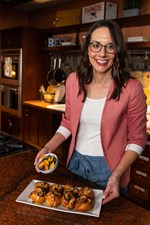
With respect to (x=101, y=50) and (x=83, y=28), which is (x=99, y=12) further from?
(x=101, y=50)

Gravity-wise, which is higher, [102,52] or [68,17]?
[68,17]

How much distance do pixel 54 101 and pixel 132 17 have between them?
1.60 metres

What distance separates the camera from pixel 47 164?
1129 millimetres

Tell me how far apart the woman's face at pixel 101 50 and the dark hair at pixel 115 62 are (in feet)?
0.07

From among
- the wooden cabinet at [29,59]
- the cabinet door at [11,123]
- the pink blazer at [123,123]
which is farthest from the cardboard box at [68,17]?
the pink blazer at [123,123]

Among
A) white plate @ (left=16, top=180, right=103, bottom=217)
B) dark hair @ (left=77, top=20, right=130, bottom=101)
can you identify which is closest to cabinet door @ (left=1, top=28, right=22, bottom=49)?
dark hair @ (left=77, top=20, right=130, bottom=101)

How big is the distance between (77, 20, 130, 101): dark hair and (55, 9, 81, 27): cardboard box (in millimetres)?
2363

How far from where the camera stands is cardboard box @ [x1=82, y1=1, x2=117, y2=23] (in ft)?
9.95

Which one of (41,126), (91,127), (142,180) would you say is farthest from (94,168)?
(41,126)

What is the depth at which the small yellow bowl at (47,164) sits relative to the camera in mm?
1112

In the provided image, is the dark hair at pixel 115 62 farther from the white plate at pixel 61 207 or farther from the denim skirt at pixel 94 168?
the white plate at pixel 61 207

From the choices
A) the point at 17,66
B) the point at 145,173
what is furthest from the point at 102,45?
the point at 17,66

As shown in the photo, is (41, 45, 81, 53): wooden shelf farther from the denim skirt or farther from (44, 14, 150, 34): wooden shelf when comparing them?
the denim skirt

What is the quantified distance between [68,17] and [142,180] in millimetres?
2537
